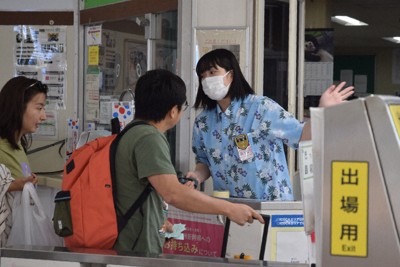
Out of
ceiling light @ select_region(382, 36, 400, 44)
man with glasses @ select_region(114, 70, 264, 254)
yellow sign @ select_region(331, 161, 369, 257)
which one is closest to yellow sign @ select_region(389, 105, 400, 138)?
yellow sign @ select_region(331, 161, 369, 257)

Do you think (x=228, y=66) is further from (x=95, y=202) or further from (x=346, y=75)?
(x=346, y=75)

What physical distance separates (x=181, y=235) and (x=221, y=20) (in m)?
2.19

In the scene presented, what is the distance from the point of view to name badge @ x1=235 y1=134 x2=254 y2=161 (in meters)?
3.94

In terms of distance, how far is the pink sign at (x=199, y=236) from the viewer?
11.2ft

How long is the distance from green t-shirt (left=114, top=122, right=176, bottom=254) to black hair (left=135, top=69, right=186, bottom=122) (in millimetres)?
92

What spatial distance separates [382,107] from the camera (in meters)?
1.82

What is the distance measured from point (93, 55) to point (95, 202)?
3.94 m

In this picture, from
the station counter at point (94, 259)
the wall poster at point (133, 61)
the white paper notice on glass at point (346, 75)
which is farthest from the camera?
the white paper notice on glass at point (346, 75)

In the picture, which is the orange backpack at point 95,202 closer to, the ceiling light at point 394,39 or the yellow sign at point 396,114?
the yellow sign at point 396,114

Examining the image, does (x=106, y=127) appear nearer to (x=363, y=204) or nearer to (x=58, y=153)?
(x=58, y=153)

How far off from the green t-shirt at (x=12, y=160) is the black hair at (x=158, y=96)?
1074mm

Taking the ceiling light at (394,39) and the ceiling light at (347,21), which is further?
the ceiling light at (394,39)

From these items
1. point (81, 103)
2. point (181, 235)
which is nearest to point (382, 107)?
point (181, 235)

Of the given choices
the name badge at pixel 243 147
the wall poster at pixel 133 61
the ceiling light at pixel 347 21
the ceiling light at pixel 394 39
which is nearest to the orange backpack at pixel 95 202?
the name badge at pixel 243 147
